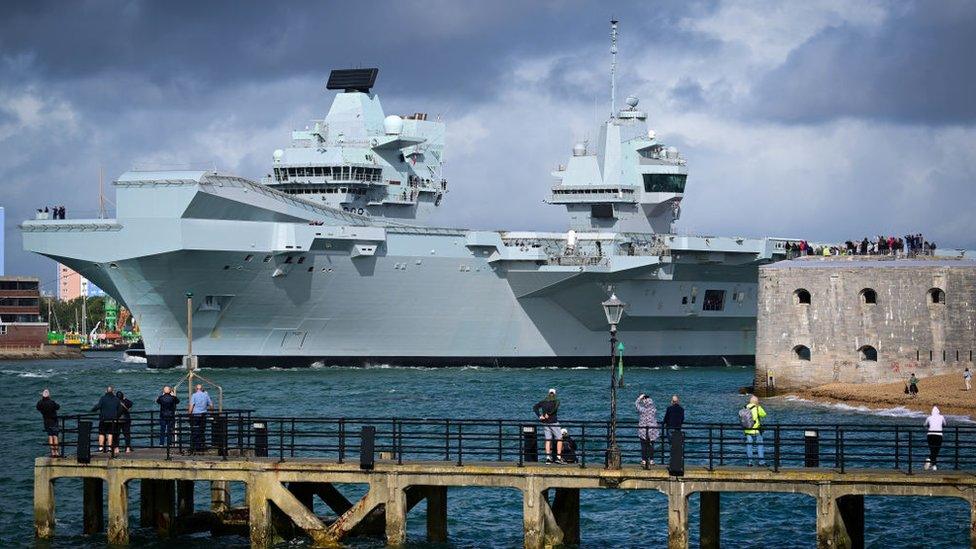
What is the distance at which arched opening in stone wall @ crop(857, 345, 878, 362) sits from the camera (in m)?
49.0

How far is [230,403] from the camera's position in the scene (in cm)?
4950

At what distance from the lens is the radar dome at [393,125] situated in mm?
75500

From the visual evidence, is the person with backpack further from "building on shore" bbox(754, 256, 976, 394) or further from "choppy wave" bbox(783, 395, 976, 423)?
"building on shore" bbox(754, 256, 976, 394)

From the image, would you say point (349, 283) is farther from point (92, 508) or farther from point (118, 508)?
point (118, 508)

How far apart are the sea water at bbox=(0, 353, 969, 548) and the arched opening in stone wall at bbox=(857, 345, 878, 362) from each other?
8.68 ft

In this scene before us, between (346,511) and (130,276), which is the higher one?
(130,276)

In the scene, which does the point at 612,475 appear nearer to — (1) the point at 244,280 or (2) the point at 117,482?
(2) the point at 117,482

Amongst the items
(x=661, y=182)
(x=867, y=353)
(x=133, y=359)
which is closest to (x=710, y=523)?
(x=867, y=353)

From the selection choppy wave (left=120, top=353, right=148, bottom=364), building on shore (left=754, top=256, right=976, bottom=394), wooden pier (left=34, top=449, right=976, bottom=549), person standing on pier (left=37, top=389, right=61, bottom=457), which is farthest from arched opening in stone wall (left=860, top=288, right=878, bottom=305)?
choppy wave (left=120, top=353, right=148, bottom=364)

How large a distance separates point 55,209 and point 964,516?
141 ft

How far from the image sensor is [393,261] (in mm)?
65188

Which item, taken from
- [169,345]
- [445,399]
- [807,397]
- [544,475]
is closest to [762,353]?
[807,397]

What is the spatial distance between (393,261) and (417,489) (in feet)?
132

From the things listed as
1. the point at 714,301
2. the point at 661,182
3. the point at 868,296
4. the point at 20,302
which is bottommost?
the point at 868,296
